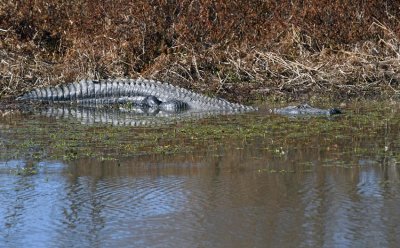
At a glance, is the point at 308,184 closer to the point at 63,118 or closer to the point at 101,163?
the point at 101,163

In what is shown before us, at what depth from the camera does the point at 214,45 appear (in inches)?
537

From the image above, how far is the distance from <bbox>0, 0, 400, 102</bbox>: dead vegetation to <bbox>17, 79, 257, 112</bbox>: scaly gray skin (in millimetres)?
515

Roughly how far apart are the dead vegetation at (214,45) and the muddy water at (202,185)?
11.1 ft

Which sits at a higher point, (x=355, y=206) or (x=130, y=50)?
(x=130, y=50)

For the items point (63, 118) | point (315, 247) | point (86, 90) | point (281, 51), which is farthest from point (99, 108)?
point (315, 247)

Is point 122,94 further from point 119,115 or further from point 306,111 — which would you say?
point 306,111

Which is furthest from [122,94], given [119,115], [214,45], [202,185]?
[202,185]

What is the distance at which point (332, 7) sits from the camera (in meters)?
14.4

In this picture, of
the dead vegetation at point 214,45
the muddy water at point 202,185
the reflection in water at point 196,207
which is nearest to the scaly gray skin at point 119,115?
the muddy water at point 202,185

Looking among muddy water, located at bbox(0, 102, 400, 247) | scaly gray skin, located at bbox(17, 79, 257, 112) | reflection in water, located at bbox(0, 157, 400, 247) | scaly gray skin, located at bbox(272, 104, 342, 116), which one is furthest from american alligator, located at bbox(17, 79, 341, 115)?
reflection in water, located at bbox(0, 157, 400, 247)

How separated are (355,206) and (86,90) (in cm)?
718

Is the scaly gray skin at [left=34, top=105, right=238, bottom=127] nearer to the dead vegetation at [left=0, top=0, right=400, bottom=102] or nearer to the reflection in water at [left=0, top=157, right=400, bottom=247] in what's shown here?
the dead vegetation at [left=0, top=0, right=400, bottom=102]

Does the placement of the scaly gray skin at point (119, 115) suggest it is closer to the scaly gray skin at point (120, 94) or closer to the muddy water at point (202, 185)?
the scaly gray skin at point (120, 94)

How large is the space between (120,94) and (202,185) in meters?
6.25
